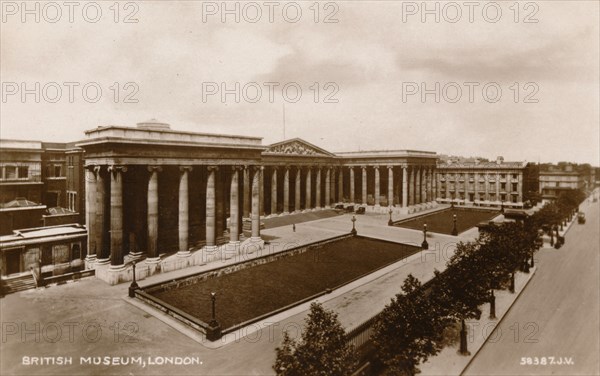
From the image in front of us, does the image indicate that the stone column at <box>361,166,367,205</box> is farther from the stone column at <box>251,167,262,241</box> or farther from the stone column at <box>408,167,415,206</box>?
the stone column at <box>251,167,262,241</box>

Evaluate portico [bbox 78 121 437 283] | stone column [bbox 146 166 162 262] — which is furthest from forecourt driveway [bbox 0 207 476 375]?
portico [bbox 78 121 437 283]

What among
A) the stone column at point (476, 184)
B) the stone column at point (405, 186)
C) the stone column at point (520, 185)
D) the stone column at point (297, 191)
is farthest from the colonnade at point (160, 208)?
the stone column at point (520, 185)

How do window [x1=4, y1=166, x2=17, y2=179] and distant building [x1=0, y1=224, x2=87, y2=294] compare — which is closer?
distant building [x1=0, y1=224, x2=87, y2=294]

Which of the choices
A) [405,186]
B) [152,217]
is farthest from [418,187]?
[152,217]

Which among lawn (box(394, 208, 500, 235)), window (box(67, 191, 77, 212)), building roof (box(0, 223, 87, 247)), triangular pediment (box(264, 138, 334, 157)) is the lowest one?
lawn (box(394, 208, 500, 235))

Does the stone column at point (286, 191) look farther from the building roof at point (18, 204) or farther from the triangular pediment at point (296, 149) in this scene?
the building roof at point (18, 204)

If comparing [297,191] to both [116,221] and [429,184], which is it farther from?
[116,221]

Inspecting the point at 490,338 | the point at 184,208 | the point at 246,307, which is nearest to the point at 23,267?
the point at 184,208
